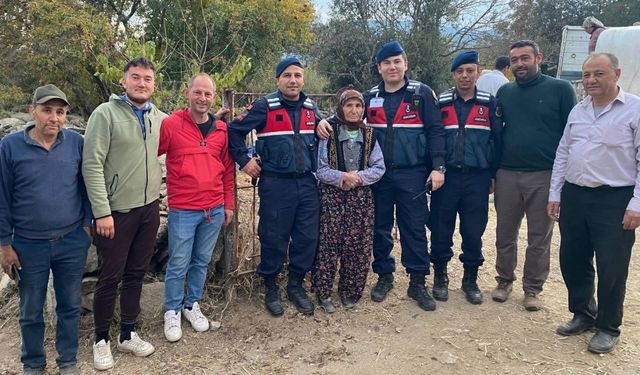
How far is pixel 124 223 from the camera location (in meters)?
3.29

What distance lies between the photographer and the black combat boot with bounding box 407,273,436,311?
427 centimetres

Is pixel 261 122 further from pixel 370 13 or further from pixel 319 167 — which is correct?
pixel 370 13

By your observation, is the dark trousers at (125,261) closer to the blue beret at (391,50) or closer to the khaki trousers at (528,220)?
the blue beret at (391,50)

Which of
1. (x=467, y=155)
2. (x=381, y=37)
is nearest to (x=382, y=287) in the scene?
(x=467, y=155)

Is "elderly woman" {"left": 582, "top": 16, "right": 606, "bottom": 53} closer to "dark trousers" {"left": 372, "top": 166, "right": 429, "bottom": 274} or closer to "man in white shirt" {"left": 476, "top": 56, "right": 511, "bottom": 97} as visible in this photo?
"man in white shirt" {"left": 476, "top": 56, "right": 511, "bottom": 97}

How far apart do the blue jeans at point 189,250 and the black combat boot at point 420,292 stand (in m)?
1.77

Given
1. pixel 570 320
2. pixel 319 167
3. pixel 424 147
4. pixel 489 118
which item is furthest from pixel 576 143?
pixel 319 167

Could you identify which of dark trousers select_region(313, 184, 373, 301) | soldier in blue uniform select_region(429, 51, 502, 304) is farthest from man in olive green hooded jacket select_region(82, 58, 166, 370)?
soldier in blue uniform select_region(429, 51, 502, 304)

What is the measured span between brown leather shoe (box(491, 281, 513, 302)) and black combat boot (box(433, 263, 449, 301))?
42 cm

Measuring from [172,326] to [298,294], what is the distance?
105 centimetres

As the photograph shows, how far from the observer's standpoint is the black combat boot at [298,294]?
4.14m

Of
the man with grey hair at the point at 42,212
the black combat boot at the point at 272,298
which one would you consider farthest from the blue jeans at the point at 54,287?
the black combat boot at the point at 272,298

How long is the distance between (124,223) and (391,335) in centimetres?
213

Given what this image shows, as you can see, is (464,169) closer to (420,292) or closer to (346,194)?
(346,194)
